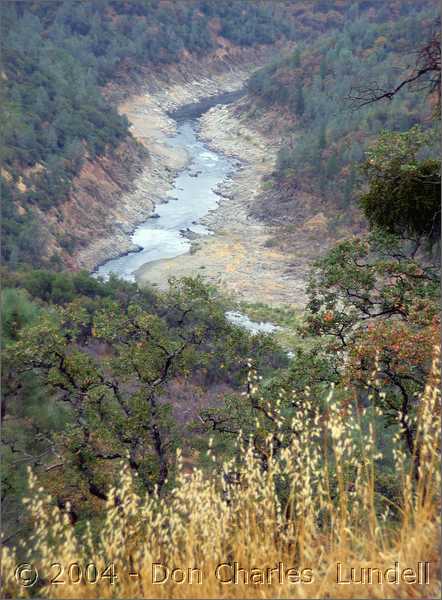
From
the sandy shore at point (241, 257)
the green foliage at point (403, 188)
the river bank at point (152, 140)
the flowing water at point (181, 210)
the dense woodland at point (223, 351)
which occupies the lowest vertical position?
the sandy shore at point (241, 257)

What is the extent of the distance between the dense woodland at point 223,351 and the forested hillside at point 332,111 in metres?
0.23

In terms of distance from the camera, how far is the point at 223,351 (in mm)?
9695

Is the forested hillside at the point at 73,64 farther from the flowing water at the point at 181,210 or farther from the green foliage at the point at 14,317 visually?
the green foliage at the point at 14,317

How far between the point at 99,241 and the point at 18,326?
97.5 feet

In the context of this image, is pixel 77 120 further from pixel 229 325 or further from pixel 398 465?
pixel 398 465

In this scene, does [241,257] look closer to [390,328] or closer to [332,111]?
[332,111]

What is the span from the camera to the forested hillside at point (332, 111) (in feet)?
138

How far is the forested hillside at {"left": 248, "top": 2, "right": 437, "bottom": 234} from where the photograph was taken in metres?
42.0

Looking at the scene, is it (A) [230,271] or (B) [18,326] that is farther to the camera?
(A) [230,271]

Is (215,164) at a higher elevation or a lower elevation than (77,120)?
lower

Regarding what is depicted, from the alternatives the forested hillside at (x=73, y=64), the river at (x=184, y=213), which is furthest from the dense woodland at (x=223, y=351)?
the river at (x=184, y=213)

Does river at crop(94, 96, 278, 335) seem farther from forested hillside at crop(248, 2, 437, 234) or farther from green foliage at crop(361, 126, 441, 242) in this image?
green foliage at crop(361, 126, 441, 242)

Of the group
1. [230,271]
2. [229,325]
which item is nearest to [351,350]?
[229,325]

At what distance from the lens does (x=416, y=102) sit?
143 ft
